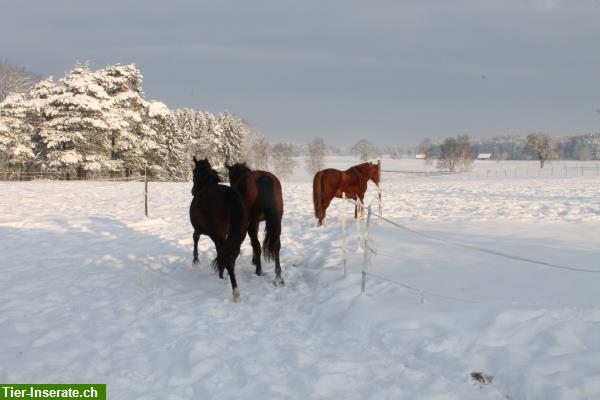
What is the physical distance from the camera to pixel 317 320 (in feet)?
13.9

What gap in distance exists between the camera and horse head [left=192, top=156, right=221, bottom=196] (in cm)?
599

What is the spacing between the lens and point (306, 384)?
2879mm

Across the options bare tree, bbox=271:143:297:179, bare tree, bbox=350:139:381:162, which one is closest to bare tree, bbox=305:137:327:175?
bare tree, bbox=271:143:297:179

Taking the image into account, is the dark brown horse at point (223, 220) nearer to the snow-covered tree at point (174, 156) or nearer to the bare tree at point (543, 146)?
the snow-covered tree at point (174, 156)

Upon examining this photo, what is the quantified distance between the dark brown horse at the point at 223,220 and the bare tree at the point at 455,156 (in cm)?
7482

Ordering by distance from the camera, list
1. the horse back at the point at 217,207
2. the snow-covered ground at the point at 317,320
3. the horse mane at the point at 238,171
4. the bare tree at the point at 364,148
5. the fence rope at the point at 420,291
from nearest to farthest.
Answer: the snow-covered ground at the point at 317,320
the fence rope at the point at 420,291
the horse back at the point at 217,207
the horse mane at the point at 238,171
the bare tree at the point at 364,148

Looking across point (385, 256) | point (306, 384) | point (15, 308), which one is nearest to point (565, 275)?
point (385, 256)

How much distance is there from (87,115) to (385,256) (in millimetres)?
26712

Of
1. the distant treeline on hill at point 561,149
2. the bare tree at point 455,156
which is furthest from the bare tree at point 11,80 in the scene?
the distant treeline on hill at point 561,149

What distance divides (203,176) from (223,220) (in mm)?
1177

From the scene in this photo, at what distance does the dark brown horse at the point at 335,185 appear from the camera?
9.38 m

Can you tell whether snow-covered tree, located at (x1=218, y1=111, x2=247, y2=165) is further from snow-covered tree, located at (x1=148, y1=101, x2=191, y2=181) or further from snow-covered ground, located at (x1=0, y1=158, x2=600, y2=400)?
snow-covered ground, located at (x1=0, y1=158, x2=600, y2=400)

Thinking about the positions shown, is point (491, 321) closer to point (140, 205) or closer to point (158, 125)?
point (140, 205)

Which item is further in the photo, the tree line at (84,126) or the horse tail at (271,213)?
the tree line at (84,126)
